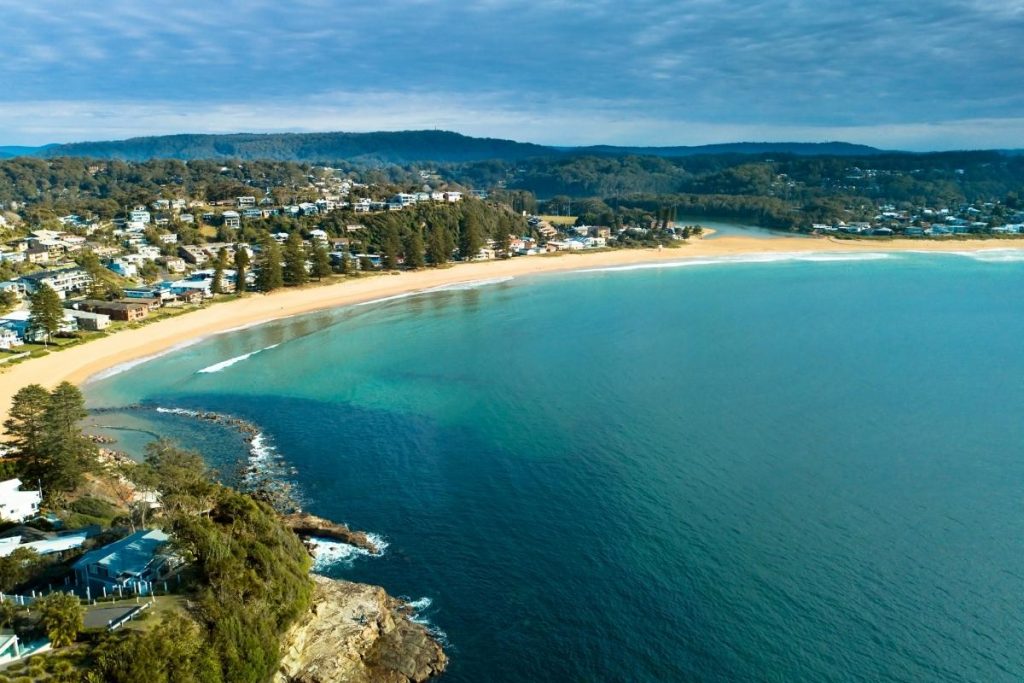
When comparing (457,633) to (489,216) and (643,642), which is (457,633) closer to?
(643,642)

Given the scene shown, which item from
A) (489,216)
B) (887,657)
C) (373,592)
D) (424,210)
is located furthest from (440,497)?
(489,216)

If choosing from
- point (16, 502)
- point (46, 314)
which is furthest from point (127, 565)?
point (46, 314)

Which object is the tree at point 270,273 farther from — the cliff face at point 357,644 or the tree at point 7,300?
the cliff face at point 357,644

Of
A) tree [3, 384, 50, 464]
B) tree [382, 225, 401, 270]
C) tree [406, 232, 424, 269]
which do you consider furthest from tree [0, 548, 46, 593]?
tree [406, 232, 424, 269]

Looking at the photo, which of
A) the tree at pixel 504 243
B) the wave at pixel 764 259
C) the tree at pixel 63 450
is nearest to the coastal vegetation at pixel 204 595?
the tree at pixel 63 450

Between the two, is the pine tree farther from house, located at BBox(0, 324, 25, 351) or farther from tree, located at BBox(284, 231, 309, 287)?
house, located at BBox(0, 324, 25, 351)
